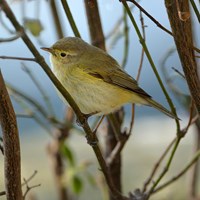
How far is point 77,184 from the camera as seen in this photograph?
9.41 feet

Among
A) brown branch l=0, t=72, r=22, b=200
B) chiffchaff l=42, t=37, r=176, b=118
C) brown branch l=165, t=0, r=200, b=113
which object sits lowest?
brown branch l=0, t=72, r=22, b=200

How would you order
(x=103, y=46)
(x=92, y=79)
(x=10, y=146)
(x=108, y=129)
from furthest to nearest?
(x=108, y=129) → (x=103, y=46) → (x=92, y=79) → (x=10, y=146)

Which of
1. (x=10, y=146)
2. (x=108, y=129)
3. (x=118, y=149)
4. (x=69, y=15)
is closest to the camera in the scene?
(x=10, y=146)

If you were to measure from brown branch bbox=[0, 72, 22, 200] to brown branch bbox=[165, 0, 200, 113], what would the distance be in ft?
1.82

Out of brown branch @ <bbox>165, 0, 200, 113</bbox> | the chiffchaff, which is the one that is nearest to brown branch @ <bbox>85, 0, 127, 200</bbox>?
the chiffchaff

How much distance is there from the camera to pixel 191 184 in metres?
2.99

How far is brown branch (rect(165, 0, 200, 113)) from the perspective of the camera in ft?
5.02

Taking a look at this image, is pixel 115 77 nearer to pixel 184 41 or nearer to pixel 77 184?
pixel 77 184

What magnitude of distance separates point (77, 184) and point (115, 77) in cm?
72

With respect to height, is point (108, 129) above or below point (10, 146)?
above

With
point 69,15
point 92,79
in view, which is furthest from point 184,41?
point 92,79

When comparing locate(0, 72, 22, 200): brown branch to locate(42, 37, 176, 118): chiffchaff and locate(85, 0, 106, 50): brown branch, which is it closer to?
locate(42, 37, 176, 118): chiffchaff

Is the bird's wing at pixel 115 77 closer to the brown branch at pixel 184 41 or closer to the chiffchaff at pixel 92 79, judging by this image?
the chiffchaff at pixel 92 79

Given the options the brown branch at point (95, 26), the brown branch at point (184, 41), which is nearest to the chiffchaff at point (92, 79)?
the brown branch at point (95, 26)
